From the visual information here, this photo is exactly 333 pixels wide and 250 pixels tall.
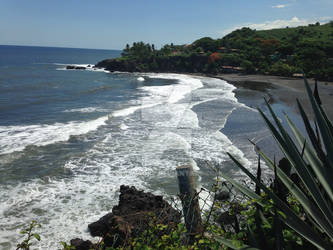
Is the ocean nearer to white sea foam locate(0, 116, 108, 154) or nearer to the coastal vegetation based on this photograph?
white sea foam locate(0, 116, 108, 154)

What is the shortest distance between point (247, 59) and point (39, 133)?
5694 cm

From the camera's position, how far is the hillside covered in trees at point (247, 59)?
5156 centimetres

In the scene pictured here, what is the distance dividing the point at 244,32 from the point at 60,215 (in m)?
112

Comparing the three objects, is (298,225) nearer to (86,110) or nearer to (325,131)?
(325,131)

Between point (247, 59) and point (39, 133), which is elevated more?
point (247, 59)

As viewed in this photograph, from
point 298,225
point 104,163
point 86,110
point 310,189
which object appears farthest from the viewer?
point 86,110

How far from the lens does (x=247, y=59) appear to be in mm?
64125

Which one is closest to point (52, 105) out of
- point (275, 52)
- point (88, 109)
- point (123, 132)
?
point (88, 109)

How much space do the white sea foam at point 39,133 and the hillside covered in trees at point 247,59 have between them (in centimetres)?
3790

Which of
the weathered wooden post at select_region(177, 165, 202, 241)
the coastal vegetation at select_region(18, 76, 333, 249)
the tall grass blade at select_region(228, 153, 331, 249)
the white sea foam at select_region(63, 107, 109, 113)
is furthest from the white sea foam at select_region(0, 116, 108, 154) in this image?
the tall grass blade at select_region(228, 153, 331, 249)

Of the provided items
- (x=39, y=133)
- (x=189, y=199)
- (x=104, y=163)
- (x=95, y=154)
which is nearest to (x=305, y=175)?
(x=189, y=199)

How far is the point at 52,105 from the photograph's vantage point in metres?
25.7

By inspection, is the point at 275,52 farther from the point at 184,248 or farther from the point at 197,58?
the point at 184,248

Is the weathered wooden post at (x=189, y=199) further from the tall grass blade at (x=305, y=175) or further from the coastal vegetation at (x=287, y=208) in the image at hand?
the tall grass blade at (x=305, y=175)
